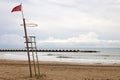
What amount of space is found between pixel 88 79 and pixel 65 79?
4.55 feet

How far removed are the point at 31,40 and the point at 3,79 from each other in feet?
9.23

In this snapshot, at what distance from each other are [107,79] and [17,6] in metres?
6.87

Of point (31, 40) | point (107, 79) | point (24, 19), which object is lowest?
point (107, 79)

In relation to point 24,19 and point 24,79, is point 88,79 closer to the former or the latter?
point 24,79

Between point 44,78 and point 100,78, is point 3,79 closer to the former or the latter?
point 44,78

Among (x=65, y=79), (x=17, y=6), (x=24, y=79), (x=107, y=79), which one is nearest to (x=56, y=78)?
(x=65, y=79)

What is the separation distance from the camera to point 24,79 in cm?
1719

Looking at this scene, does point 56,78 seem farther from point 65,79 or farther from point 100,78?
point 100,78

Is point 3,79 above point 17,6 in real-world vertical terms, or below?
below

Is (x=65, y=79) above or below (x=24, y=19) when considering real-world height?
below

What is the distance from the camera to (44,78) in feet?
58.3

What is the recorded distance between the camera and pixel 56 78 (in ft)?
58.1

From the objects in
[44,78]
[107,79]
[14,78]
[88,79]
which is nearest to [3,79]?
[14,78]

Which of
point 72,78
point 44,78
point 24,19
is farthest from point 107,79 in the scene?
point 24,19
